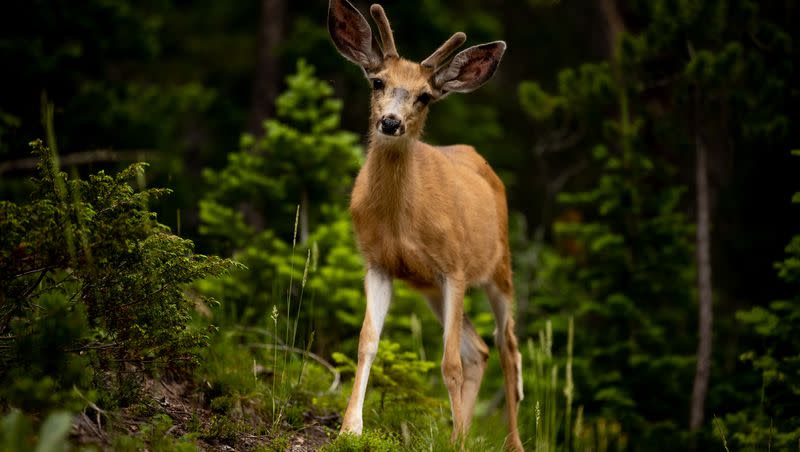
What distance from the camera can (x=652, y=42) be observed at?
8602 millimetres

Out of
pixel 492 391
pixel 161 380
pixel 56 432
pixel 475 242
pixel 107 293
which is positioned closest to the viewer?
pixel 56 432

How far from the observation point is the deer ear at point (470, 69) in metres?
6.39

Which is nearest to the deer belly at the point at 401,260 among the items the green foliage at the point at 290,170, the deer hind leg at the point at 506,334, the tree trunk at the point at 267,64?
the deer hind leg at the point at 506,334

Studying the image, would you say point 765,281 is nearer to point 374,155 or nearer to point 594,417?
point 594,417

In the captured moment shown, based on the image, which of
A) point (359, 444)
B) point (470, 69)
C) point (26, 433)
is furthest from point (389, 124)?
point (26, 433)

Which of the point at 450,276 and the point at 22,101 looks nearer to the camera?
the point at 450,276

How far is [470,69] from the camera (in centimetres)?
647

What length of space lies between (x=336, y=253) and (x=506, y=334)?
1.74 metres

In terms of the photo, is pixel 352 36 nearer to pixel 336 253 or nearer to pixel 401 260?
pixel 401 260

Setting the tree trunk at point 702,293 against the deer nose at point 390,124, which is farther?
the tree trunk at point 702,293

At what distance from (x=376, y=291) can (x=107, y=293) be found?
1931 millimetres

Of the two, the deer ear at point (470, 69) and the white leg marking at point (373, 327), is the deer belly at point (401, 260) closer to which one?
the white leg marking at point (373, 327)

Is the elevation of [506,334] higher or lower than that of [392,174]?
lower

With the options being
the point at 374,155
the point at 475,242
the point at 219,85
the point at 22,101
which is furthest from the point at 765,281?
the point at 219,85
